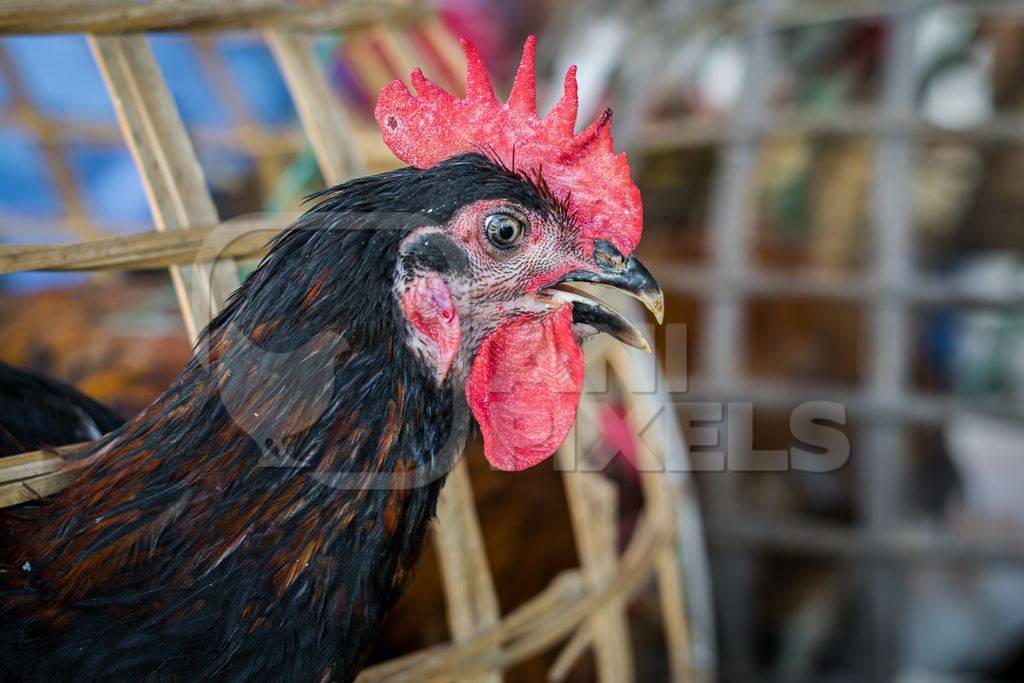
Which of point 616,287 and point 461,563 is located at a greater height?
point 616,287

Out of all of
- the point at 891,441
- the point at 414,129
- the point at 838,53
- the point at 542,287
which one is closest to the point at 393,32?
the point at 414,129

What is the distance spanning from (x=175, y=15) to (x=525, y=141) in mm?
482

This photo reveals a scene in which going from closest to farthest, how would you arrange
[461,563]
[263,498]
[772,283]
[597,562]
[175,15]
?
[263,498]
[175,15]
[461,563]
[597,562]
[772,283]

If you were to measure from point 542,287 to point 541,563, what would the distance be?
2.65ft

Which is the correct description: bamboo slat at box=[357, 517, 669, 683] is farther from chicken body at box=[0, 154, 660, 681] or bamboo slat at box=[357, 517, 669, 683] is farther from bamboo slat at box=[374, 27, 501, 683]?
chicken body at box=[0, 154, 660, 681]

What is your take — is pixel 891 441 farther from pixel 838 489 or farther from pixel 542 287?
pixel 542 287

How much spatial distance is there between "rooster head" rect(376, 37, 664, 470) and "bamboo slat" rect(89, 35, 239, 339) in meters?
0.30

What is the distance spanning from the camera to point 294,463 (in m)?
1.00

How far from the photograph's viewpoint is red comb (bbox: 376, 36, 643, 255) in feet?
3.76

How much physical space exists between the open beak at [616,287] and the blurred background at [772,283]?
63 centimetres

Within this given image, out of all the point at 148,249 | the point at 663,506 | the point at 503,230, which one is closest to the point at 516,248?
the point at 503,230

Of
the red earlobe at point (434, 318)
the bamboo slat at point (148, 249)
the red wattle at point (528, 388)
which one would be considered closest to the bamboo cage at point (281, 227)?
the bamboo slat at point (148, 249)

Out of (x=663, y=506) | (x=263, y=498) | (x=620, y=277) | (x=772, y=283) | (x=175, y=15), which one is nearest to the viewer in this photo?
(x=263, y=498)

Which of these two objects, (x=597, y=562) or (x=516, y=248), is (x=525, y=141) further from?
(x=597, y=562)
